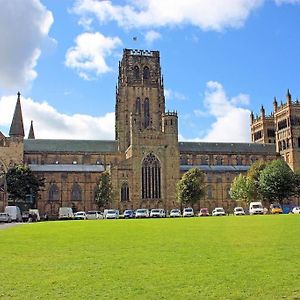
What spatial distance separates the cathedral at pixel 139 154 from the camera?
10106 centimetres

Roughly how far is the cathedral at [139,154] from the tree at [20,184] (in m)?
1.99

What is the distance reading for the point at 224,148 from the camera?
11994 centimetres

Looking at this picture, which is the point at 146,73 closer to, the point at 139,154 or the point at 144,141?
the point at 144,141

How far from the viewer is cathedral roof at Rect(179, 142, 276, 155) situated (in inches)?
4638

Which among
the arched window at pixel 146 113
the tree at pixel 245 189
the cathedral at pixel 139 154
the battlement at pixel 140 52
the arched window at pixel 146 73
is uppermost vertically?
the battlement at pixel 140 52

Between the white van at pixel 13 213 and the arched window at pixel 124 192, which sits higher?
the arched window at pixel 124 192

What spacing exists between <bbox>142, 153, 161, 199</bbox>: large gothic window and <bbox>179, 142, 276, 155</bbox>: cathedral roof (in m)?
15.0

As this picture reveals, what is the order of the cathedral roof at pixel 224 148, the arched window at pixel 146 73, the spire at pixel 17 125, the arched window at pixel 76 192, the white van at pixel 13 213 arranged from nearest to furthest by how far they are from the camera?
the white van at pixel 13 213 < the spire at pixel 17 125 < the arched window at pixel 76 192 < the arched window at pixel 146 73 < the cathedral roof at pixel 224 148

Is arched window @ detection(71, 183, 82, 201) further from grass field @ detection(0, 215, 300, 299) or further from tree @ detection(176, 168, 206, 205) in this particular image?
grass field @ detection(0, 215, 300, 299)

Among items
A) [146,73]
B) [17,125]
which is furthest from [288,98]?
[17,125]

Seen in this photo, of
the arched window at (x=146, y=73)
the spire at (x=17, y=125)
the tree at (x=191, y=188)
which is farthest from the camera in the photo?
the arched window at (x=146, y=73)

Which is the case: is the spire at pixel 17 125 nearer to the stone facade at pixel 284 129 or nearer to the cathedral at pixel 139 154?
the cathedral at pixel 139 154

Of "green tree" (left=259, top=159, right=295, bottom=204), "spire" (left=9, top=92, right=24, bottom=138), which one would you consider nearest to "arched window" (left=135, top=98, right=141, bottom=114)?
"spire" (left=9, top=92, right=24, bottom=138)

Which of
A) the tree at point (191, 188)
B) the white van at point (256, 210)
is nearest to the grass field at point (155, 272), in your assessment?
the white van at point (256, 210)
